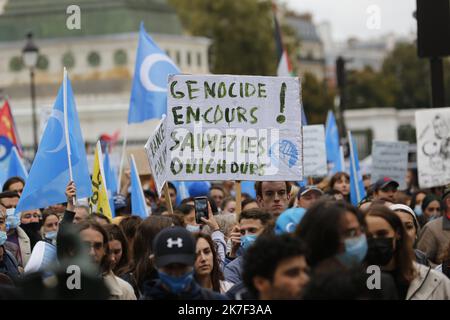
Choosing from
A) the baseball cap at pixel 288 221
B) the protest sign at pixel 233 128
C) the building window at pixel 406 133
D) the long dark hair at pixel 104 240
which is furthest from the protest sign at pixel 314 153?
the building window at pixel 406 133

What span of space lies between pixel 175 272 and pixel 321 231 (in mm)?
765

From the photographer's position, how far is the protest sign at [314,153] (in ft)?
64.3

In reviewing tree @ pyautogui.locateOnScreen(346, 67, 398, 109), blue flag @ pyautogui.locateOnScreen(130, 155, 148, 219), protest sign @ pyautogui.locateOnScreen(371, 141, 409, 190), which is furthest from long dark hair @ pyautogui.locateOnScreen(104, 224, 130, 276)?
tree @ pyautogui.locateOnScreen(346, 67, 398, 109)

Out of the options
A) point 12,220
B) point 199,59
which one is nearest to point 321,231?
point 12,220

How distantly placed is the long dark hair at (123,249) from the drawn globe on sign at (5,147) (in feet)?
32.8

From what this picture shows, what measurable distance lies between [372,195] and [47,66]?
59.0 metres

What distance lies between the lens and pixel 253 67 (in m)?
83.9

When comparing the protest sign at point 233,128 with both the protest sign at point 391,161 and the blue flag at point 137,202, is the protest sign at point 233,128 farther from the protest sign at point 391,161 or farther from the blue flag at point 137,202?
the protest sign at point 391,161

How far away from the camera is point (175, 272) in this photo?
27.3 feet

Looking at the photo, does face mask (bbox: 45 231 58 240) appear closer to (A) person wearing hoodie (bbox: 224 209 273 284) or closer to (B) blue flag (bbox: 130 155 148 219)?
(B) blue flag (bbox: 130 155 148 219)

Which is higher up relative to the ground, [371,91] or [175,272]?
[371,91]

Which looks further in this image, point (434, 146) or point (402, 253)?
point (434, 146)

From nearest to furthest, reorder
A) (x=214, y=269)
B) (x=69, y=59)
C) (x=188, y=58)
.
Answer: (x=214, y=269), (x=69, y=59), (x=188, y=58)

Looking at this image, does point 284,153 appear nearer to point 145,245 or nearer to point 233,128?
point 233,128
